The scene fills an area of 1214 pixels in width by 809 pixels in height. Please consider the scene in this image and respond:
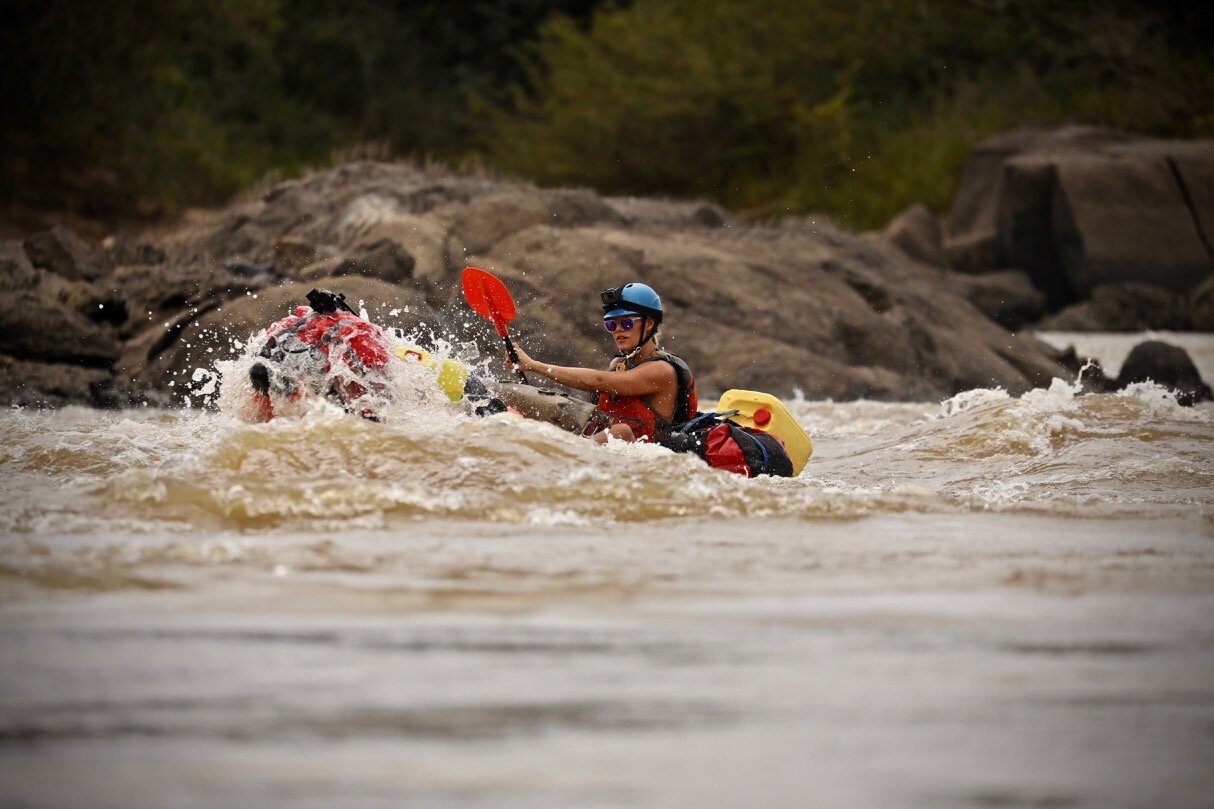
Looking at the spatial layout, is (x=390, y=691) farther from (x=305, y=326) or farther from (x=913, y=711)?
(x=305, y=326)

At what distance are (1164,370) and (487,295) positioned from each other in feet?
24.2

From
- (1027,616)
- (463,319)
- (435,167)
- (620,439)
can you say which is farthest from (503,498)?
(435,167)

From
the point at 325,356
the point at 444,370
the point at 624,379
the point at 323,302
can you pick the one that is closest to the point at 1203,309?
the point at 624,379

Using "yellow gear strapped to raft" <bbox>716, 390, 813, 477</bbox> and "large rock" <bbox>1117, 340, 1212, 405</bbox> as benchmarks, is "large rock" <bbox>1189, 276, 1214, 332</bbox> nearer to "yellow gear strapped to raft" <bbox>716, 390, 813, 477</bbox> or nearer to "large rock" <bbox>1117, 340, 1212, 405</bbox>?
"large rock" <bbox>1117, 340, 1212, 405</bbox>

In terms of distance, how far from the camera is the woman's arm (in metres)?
7.68

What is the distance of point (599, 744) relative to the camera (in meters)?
3.48

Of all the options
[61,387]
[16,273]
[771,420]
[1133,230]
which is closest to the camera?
[771,420]

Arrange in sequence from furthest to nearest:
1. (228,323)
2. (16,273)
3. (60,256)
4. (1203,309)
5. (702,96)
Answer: (702,96), (1203,309), (60,256), (16,273), (228,323)

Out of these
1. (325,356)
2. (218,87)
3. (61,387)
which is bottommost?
(61,387)

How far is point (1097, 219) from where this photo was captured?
20609mm

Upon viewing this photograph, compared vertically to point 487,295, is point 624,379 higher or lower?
lower

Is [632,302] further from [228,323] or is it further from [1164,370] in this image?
[1164,370]

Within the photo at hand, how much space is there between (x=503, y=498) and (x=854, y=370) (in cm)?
776

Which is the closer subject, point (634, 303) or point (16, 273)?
point (634, 303)
